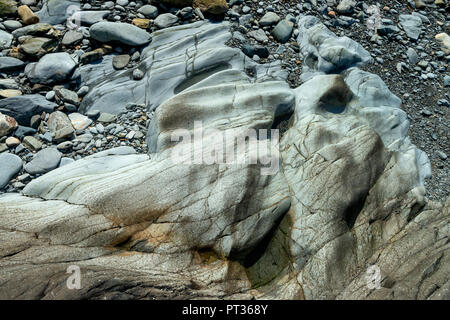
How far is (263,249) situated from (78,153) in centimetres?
302

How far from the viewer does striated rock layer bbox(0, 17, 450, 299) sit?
179 inches

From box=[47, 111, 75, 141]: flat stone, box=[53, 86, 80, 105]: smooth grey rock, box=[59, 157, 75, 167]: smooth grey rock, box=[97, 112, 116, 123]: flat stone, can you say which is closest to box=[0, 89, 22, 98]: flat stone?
box=[53, 86, 80, 105]: smooth grey rock

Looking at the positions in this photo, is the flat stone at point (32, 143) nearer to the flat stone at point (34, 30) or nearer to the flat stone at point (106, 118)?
the flat stone at point (106, 118)

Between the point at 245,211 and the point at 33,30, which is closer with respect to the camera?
the point at 245,211

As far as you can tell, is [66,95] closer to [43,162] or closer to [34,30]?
[43,162]

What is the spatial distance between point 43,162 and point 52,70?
5.57 ft

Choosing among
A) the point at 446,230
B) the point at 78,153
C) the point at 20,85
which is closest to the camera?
the point at 446,230

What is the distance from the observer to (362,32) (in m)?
7.87

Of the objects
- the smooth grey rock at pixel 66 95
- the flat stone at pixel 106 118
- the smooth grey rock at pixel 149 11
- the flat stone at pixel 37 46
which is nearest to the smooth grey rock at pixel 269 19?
the smooth grey rock at pixel 149 11

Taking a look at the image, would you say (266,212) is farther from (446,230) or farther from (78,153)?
(78,153)

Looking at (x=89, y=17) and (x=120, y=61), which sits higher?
(x=89, y=17)

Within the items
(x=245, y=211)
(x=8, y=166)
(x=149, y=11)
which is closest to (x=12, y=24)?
(x=149, y=11)

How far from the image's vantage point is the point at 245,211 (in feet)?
16.9
